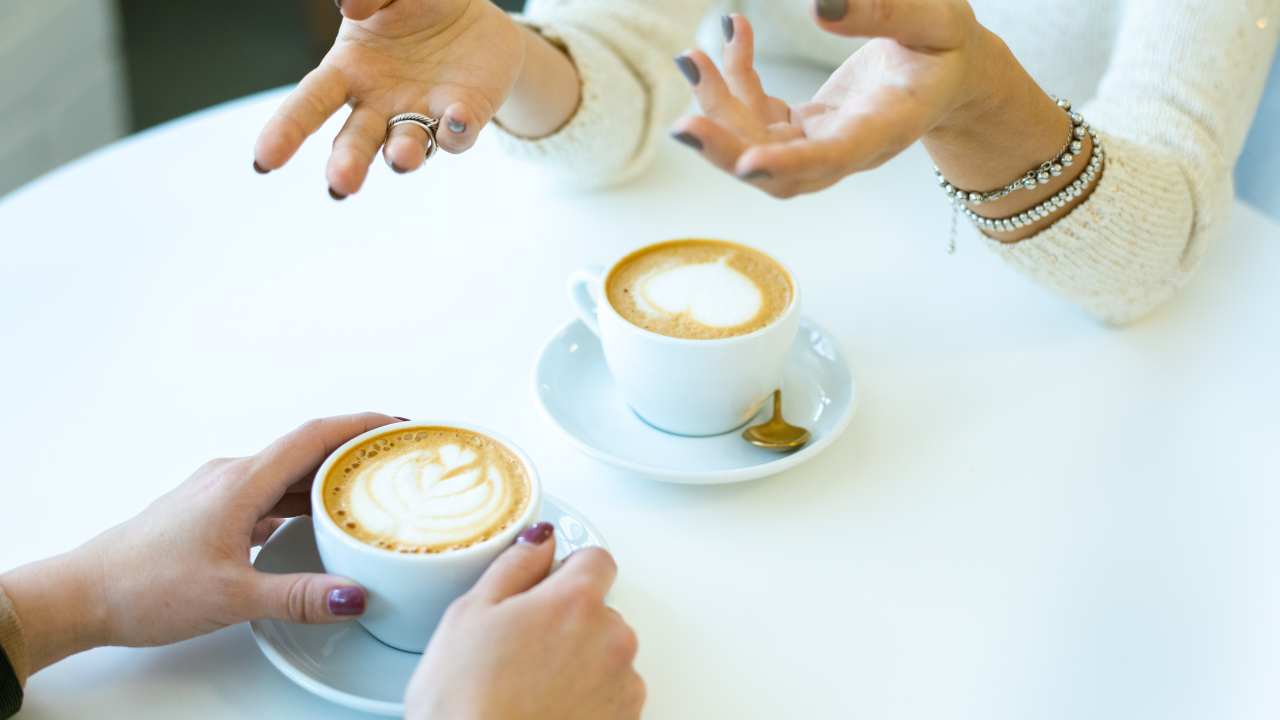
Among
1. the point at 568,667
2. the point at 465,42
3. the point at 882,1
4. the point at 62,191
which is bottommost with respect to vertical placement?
the point at 62,191

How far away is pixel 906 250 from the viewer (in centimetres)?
117

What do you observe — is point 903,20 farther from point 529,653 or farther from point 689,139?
point 529,653

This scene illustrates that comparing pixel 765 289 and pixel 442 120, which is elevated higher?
pixel 442 120

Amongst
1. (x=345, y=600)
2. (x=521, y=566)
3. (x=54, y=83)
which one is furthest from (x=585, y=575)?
(x=54, y=83)

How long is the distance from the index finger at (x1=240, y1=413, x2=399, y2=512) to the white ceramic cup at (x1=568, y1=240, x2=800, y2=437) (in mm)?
212

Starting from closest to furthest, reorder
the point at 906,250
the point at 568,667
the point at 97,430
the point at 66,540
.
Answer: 1. the point at 568,667
2. the point at 66,540
3. the point at 97,430
4. the point at 906,250

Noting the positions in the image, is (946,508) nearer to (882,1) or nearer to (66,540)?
(882,1)

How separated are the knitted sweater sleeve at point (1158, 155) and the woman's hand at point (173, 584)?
696mm

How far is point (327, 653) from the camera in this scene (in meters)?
0.70

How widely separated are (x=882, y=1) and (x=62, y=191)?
927 mm

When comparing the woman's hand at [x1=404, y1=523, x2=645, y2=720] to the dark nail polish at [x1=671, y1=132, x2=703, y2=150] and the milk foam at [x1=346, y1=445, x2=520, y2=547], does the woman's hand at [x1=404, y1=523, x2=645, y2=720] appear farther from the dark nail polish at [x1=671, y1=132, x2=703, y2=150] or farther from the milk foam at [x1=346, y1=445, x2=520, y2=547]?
the dark nail polish at [x1=671, y1=132, x2=703, y2=150]

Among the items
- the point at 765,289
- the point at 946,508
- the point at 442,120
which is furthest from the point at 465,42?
the point at 946,508

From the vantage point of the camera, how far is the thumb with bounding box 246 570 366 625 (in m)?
0.66

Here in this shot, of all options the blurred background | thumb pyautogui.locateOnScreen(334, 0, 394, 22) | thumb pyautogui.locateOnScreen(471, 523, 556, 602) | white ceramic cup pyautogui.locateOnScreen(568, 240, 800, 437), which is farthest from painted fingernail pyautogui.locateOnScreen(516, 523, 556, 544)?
the blurred background
